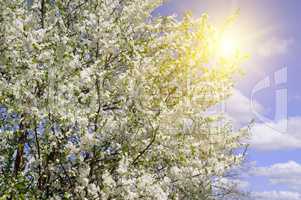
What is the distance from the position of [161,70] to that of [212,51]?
145 centimetres

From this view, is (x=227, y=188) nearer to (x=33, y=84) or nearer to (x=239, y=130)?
(x=239, y=130)

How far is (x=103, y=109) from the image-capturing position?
36.9 ft

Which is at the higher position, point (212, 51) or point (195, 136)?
point (212, 51)

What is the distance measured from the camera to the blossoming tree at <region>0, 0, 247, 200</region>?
9.63 metres

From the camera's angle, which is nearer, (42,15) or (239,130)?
(42,15)

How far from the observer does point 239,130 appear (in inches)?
506

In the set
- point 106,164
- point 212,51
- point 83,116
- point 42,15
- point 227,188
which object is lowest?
point 227,188

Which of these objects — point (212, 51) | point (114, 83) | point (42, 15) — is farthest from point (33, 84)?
point (212, 51)

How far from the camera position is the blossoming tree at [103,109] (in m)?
9.63

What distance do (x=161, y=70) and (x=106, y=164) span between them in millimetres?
2397

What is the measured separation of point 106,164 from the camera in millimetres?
10609

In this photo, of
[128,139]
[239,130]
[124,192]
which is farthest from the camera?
[239,130]

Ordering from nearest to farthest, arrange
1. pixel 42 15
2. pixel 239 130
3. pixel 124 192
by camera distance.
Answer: pixel 124 192
pixel 42 15
pixel 239 130

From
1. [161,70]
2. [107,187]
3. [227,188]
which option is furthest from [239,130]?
[107,187]
